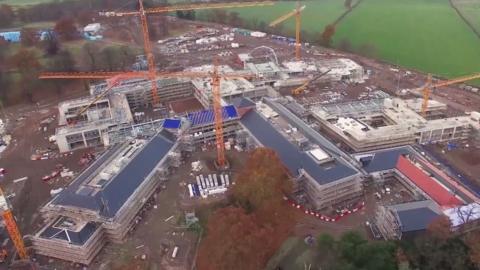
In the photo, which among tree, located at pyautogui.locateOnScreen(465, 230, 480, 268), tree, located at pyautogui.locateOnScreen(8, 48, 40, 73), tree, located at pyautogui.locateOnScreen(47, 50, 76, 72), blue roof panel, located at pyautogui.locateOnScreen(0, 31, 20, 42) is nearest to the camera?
tree, located at pyautogui.locateOnScreen(465, 230, 480, 268)

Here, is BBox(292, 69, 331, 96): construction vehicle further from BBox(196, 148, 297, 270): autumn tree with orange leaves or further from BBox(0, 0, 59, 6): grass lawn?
BBox(0, 0, 59, 6): grass lawn

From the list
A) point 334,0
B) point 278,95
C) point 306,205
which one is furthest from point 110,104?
point 334,0

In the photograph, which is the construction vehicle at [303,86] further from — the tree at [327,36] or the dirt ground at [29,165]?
the dirt ground at [29,165]

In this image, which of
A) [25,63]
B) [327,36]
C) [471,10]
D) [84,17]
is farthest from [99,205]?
[471,10]

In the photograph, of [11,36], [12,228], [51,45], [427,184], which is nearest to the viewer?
[12,228]

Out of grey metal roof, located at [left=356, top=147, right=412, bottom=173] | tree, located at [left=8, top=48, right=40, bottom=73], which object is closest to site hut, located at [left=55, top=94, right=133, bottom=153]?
tree, located at [left=8, top=48, right=40, bottom=73]

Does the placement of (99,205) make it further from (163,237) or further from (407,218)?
(407,218)
